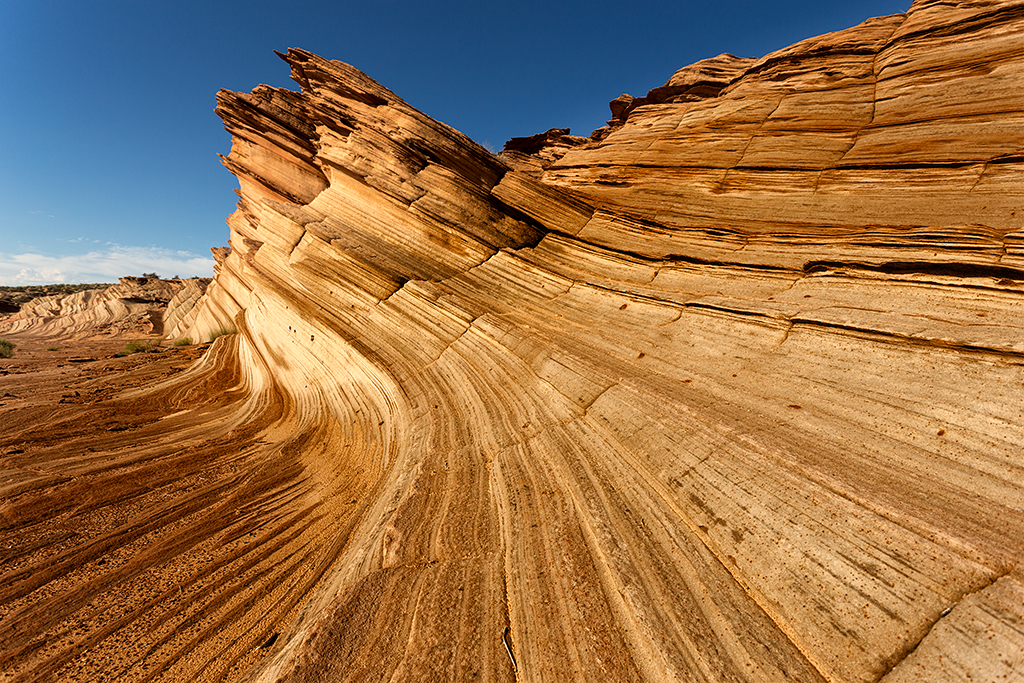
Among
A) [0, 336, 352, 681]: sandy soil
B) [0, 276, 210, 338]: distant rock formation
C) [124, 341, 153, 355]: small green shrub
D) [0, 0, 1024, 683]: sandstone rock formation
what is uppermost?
[0, 0, 1024, 683]: sandstone rock formation

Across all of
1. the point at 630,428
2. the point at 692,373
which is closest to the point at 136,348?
the point at 630,428

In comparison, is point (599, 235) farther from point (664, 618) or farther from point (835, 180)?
point (664, 618)

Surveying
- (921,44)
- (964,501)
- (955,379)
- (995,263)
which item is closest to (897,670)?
(964,501)

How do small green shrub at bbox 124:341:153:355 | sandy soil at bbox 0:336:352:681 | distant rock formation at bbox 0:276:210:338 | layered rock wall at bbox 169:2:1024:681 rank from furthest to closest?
distant rock formation at bbox 0:276:210:338, small green shrub at bbox 124:341:153:355, sandy soil at bbox 0:336:352:681, layered rock wall at bbox 169:2:1024:681

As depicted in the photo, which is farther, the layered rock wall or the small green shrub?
the small green shrub

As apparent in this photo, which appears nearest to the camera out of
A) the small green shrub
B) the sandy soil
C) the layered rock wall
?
the layered rock wall

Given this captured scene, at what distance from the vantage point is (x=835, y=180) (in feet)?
21.6

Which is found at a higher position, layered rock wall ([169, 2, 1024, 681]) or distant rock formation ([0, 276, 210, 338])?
layered rock wall ([169, 2, 1024, 681])

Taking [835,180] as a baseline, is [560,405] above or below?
below

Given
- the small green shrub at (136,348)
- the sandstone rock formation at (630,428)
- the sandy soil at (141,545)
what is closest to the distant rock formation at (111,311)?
the small green shrub at (136,348)

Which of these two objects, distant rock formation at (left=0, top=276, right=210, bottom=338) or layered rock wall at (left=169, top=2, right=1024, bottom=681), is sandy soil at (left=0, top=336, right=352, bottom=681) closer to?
layered rock wall at (left=169, top=2, right=1024, bottom=681)

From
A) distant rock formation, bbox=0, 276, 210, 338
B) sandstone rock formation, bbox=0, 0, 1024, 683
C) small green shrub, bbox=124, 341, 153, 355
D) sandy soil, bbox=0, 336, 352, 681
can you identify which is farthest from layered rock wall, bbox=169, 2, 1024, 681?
distant rock formation, bbox=0, 276, 210, 338

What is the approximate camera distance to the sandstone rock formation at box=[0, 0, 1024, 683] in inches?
102

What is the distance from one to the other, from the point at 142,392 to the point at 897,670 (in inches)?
564
